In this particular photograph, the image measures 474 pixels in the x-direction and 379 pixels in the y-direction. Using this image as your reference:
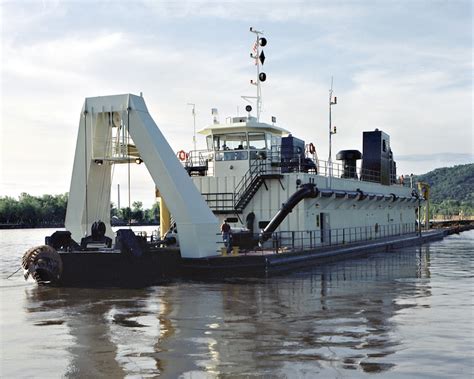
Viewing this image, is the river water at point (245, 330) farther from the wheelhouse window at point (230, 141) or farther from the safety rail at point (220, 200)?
the wheelhouse window at point (230, 141)

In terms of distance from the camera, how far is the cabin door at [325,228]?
28156 millimetres

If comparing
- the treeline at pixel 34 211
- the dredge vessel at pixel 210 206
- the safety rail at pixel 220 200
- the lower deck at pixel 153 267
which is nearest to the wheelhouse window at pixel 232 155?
the dredge vessel at pixel 210 206

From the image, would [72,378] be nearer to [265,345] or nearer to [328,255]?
[265,345]

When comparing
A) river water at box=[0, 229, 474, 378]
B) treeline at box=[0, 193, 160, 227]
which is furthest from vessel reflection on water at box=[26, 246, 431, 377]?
treeline at box=[0, 193, 160, 227]

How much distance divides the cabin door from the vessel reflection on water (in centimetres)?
773

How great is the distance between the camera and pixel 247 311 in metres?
13.6

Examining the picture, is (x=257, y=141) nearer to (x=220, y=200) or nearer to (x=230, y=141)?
(x=230, y=141)

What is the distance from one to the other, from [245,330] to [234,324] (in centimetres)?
70

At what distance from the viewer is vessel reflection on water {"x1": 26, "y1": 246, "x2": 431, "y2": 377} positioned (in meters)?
8.98

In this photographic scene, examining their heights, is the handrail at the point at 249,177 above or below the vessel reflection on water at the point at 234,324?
above

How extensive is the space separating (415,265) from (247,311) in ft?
43.2

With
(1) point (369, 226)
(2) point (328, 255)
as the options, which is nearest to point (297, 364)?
(2) point (328, 255)

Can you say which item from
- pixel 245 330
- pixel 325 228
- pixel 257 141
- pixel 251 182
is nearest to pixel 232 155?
pixel 257 141

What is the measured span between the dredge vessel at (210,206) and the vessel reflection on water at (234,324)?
139cm
